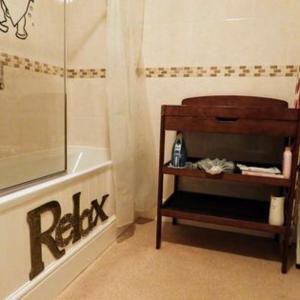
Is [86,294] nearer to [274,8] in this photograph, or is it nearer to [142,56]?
[142,56]

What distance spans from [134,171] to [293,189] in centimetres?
91

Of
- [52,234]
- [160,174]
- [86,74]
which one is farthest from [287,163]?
[86,74]

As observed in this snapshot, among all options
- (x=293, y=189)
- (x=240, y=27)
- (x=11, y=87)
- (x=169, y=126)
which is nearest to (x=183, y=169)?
(x=169, y=126)

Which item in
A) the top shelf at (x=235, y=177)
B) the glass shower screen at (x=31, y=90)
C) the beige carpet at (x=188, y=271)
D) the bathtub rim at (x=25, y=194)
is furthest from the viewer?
the glass shower screen at (x=31, y=90)

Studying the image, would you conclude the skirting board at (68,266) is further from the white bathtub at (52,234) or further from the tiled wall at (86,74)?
the tiled wall at (86,74)

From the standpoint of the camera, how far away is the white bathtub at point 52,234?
1013 mm

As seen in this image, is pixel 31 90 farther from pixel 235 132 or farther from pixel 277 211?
pixel 277 211

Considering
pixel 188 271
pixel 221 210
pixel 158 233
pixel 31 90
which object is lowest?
pixel 188 271

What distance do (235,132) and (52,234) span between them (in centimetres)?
99

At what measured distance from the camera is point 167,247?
1704 mm

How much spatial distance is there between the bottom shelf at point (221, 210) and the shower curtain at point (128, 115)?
0.26 metres

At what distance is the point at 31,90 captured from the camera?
5.76 ft

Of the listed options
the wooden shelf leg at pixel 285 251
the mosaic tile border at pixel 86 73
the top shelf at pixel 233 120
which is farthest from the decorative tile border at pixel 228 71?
the wooden shelf leg at pixel 285 251

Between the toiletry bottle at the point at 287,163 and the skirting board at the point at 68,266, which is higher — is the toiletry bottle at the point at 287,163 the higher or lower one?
the higher one
